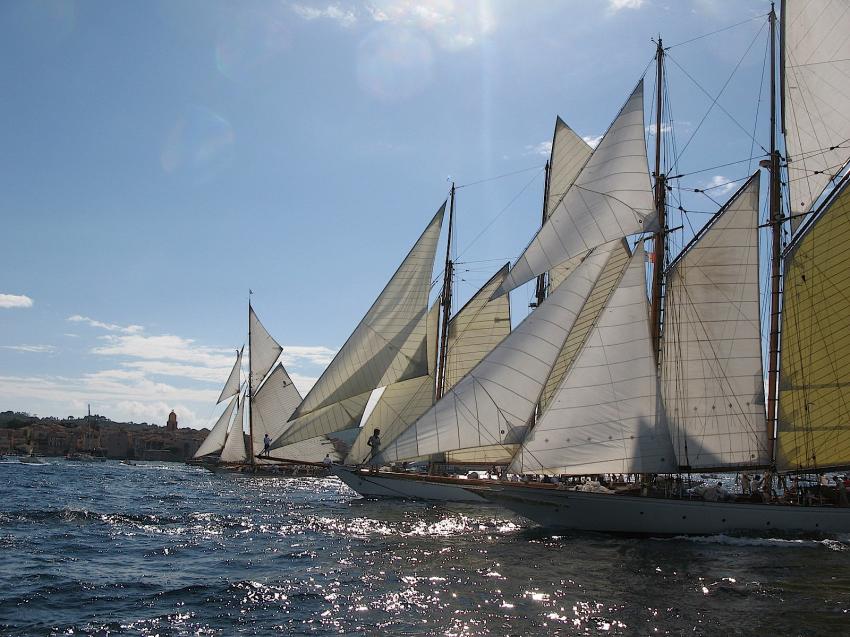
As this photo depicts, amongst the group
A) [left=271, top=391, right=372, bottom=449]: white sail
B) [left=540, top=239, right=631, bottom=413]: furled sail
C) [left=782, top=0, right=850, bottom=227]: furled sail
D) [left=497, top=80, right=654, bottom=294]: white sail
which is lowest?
[left=271, top=391, right=372, bottom=449]: white sail

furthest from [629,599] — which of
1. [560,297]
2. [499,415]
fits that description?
[560,297]

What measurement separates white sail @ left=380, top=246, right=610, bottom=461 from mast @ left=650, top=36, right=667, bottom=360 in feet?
16.0

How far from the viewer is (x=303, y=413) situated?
38.2 meters

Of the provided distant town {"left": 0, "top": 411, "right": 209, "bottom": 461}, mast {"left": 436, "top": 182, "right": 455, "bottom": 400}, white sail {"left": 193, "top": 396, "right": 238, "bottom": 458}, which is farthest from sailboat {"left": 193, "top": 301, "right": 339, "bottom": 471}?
distant town {"left": 0, "top": 411, "right": 209, "bottom": 461}

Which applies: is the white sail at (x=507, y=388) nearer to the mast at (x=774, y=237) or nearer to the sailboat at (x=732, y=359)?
the sailboat at (x=732, y=359)

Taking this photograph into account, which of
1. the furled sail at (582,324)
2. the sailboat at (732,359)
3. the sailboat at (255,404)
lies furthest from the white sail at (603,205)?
the sailboat at (255,404)

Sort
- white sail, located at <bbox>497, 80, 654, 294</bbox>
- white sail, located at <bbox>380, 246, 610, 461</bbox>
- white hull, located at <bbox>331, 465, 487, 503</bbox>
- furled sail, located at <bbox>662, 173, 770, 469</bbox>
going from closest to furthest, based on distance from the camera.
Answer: white sail, located at <bbox>380, 246, 610, 461</bbox> < white sail, located at <bbox>497, 80, 654, 294</bbox> < furled sail, located at <bbox>662, 173, 770, 469</bbox> < white hull, located at <bbox>331, 465, 487, 503</bbox>

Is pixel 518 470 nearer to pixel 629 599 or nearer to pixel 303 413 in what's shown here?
pixel 629 599

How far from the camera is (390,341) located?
39.6m

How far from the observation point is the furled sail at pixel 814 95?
28.4 m

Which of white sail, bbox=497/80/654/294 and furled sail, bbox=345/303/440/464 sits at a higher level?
white sail, bbox=497/80/654/294

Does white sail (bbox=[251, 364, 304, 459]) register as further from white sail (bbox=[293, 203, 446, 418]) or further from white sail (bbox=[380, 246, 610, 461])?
white sail (bbox=[380, 246, 610, 461])

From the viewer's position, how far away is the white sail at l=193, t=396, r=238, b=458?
76.6 meters

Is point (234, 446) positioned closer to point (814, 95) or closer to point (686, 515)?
point (686, 515)
